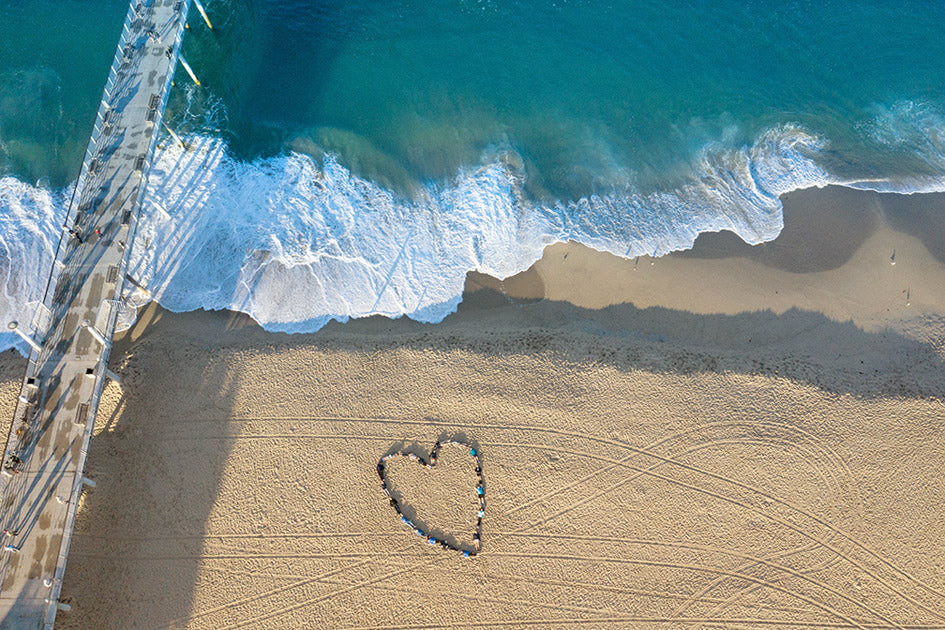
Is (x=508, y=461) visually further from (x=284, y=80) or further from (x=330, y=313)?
(x=284, y=80)

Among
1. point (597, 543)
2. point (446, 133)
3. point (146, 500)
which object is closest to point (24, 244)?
point (146, 500)

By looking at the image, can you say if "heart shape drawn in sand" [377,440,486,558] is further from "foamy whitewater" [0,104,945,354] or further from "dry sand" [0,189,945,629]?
"foamy whitewater" [0,104,945,354]

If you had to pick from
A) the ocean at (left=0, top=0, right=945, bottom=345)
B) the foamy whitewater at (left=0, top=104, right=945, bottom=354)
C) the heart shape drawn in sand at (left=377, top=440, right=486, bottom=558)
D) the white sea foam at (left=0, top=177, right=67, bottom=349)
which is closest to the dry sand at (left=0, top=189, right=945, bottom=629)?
the heart shape drawn in sand at (left=377, top=440, right=486, bottom=558)

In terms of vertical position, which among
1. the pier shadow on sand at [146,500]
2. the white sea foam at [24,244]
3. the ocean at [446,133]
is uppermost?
the ocean at [446,133]

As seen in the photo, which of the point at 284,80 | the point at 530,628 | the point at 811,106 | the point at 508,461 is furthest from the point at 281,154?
the point at 811,106

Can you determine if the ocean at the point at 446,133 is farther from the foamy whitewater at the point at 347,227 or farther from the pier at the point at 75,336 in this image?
the pier at the point at 75,336

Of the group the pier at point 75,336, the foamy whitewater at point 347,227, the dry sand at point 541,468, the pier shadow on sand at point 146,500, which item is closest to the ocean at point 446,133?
Answer: the foamy whitewater at point 347,227

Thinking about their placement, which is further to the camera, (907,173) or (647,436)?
(907,173)
